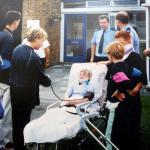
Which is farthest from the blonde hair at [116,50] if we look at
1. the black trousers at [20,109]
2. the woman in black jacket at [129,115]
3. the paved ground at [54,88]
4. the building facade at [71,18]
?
the building facade at [71,18]

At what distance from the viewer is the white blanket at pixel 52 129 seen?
367 centimetres

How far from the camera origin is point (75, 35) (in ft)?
38.5

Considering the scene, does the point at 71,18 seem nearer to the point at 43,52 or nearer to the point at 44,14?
the point at 44,14

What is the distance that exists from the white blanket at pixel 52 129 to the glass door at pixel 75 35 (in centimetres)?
724

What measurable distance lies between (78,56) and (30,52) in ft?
23.1

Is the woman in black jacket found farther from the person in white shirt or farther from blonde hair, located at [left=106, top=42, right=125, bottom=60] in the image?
the person in white shirt

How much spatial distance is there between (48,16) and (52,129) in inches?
267

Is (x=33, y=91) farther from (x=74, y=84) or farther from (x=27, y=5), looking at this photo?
(x=27, y=5)

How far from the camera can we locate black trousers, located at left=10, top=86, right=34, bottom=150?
416 cm

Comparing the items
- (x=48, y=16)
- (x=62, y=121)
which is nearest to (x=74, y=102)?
(x=62, y=121)

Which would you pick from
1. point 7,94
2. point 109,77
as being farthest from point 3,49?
point 109,77

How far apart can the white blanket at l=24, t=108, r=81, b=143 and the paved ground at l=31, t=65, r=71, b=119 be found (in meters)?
1.72

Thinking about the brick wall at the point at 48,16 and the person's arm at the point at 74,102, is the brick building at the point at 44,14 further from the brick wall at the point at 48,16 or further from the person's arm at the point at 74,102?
the person's arm at the point at 74,102

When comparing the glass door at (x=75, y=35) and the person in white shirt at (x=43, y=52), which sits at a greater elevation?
the glass door at (x=75, y=35)
